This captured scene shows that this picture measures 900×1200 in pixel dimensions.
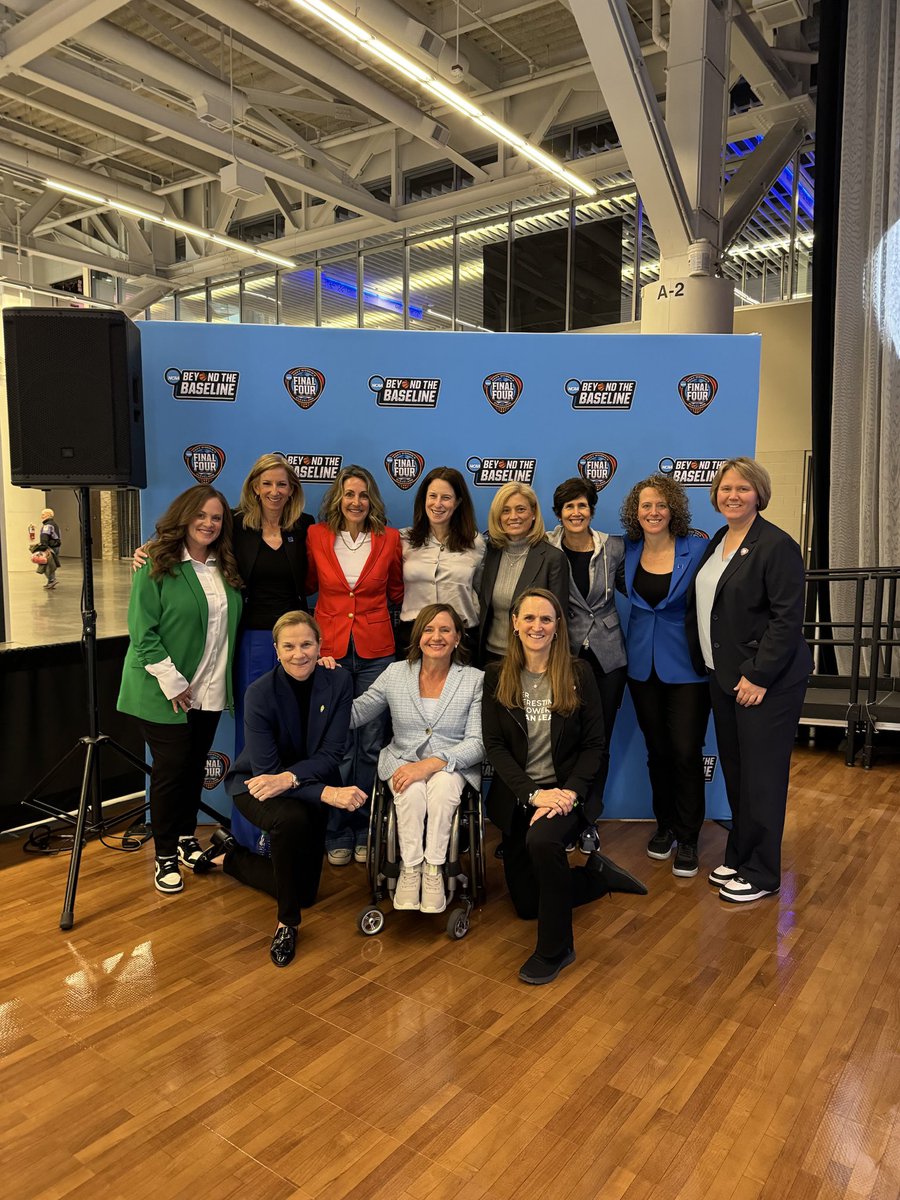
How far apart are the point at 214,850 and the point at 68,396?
189 cm

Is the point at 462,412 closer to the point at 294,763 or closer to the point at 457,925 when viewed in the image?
the point at 294,763

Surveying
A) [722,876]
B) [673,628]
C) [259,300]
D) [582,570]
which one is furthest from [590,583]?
[259,300]

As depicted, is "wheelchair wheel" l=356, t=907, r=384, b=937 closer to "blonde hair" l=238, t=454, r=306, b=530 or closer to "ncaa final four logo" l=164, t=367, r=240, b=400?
"blonde hair" l=238, t=454, r=306, b=530

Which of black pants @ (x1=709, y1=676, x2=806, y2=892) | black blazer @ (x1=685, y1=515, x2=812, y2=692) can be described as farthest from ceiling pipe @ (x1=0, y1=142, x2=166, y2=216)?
black pants @ (x1=709, y1=676, x2=806, y2=892)

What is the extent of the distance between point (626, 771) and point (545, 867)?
149 centimetres

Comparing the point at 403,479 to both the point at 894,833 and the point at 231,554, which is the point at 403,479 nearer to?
the point at 231,554

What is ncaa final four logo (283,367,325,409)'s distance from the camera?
147 inches

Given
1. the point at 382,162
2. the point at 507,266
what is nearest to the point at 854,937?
the point at 507,266

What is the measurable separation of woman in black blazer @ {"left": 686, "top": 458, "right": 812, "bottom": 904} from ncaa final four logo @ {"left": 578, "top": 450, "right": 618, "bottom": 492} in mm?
792

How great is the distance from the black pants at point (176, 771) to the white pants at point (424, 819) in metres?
0.89

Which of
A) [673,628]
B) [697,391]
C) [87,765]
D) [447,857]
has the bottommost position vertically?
[447,857]

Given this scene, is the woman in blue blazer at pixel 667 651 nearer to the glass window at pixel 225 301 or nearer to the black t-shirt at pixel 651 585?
the black t-shirt at pixel 651 585

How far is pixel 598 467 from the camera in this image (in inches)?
152

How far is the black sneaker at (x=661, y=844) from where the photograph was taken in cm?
355
